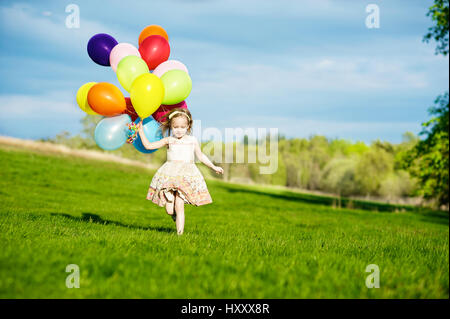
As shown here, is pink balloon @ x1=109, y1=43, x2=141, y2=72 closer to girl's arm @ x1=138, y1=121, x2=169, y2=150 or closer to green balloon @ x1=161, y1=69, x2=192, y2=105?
green balloon @ x1=161, y1=69, x2=192, y2=105

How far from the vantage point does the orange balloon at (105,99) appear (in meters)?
6.61

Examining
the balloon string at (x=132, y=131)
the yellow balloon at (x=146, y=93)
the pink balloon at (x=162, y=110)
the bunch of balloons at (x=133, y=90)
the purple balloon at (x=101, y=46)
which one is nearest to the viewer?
the yellow balloon at (x=146, y=93)

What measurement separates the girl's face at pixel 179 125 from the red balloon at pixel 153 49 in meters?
1.51

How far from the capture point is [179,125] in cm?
682

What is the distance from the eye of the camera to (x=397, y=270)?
178 inches

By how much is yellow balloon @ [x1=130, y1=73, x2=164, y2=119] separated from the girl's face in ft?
1.57

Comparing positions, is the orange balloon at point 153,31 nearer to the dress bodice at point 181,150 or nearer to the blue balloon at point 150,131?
the blue balloon at point 150,131

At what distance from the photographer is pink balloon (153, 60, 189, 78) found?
7160 millimetres

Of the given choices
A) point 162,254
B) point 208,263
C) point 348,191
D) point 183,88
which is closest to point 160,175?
point 183,88

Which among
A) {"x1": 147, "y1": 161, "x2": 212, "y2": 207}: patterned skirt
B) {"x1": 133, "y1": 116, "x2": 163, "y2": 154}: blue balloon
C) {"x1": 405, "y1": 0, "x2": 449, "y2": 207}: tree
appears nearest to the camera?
{"x1": 147, "y1": 161, "x2": 212, "y2": 207}: patterned skirt

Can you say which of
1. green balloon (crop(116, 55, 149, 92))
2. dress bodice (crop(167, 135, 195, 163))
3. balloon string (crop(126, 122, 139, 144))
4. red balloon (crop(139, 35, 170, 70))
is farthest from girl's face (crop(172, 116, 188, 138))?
red balloon (crop(139, 35, 170, 70))

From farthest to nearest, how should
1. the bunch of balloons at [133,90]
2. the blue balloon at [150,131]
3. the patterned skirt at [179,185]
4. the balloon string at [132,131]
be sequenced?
1. the blue balloon at [150,131]
2. the balloon string at [132,131]
3. the patterned skirt at [179,185]
4. the bunch of balloons at [133,90]

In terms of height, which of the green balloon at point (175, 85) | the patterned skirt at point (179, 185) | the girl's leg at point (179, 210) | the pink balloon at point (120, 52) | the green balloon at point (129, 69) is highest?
the pink balloon at point (120, 52)

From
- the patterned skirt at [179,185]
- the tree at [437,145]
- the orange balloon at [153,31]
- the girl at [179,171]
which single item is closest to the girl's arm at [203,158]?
the girl at [179,171]
